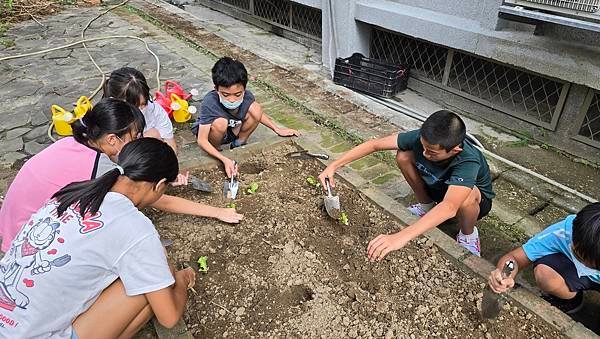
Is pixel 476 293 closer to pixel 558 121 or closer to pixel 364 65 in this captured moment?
pixel 558 121

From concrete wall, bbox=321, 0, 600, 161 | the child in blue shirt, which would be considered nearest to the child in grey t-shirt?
the child in blue shirt

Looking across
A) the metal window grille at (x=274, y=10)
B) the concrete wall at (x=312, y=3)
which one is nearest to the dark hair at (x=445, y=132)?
the concrete wall at (x=312, y=3)

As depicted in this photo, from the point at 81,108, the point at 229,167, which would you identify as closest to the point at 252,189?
the point at 229,167

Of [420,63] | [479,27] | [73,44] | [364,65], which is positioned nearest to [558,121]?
[479,27]

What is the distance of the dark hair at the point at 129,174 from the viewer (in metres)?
1.58

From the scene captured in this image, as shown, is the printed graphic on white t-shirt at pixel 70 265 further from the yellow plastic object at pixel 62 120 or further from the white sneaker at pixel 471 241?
the yellow plastic object at pixel 62 120

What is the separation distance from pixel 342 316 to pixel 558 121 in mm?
3133

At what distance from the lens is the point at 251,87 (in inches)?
201

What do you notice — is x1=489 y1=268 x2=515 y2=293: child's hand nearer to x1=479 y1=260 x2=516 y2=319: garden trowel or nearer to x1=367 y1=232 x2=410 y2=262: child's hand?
x1=479 y1=260 x2=516 y2=319: garden trowel

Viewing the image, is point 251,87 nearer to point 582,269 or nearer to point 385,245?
point 385,245

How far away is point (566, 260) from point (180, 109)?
11.2 ft

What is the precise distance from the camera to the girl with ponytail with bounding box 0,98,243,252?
206 cm

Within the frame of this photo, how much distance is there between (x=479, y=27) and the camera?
420cm

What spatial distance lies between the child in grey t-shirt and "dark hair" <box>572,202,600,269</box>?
199cm
